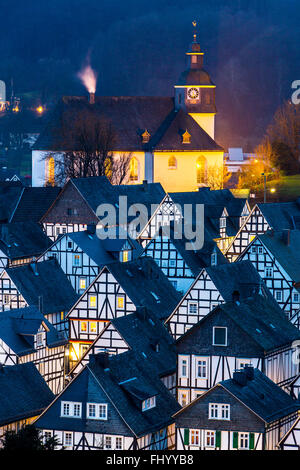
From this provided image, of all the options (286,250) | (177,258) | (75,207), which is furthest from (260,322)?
(75,207)

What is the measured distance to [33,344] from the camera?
69750 mm

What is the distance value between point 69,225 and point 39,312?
24.8 metres

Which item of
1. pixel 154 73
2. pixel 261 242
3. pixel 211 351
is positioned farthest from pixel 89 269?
pixel 154 73

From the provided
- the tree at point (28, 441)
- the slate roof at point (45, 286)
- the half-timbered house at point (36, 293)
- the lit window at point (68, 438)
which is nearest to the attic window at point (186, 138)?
the slate roof at point (45, 286)

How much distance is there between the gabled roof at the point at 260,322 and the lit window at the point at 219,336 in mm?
612

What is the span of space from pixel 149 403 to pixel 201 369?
6857mm

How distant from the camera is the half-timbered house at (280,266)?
76.7 m

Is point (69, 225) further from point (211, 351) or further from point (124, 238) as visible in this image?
point (211, 351)

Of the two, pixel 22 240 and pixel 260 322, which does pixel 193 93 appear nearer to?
pixel 22 240

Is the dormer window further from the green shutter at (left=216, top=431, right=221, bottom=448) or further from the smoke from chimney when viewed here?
the smoke from chimney

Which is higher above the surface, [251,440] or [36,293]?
[36,293]

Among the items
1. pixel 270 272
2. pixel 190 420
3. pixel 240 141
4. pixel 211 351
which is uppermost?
pixel 240 141

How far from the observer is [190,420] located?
5722 centimetres

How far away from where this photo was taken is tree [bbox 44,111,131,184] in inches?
4668
